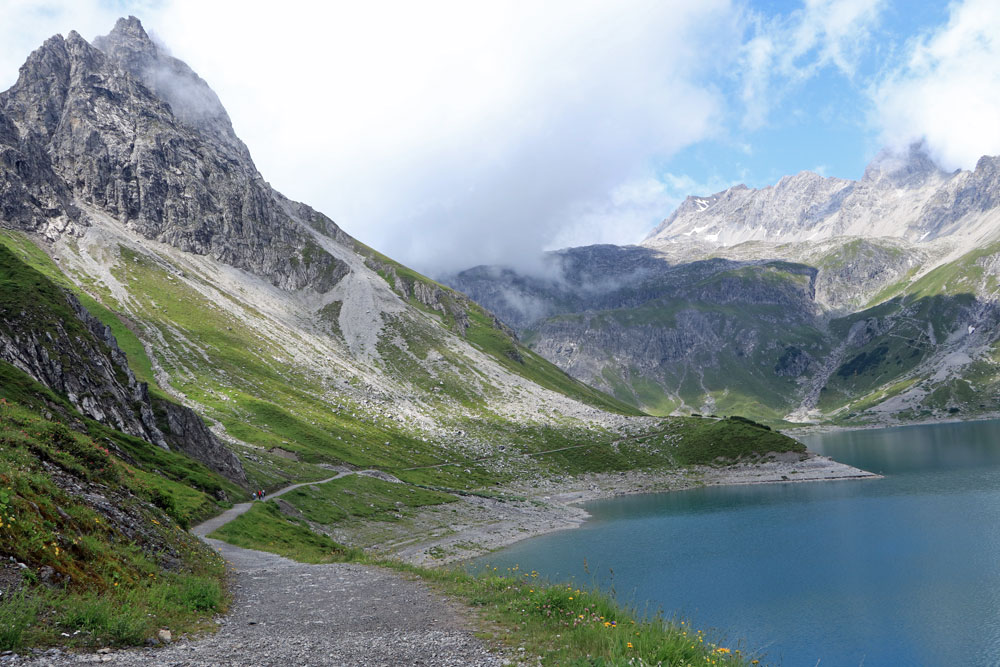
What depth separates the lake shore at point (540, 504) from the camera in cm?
6981

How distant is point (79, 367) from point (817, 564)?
81669 mm

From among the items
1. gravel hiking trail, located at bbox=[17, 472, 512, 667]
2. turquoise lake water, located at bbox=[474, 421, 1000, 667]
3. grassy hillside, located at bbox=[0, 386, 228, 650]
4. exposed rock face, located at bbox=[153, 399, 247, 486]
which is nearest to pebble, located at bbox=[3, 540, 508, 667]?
gravel hiking trail, located at bbox=[17, 472, 512, 667]

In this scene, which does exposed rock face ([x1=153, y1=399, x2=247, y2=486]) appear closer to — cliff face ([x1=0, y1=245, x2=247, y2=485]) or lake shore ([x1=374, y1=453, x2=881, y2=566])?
cliff face ([x1=0, y1=245, x2=247, y2=485])

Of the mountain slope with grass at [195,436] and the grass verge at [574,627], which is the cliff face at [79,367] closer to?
the mountain slope with grass at [195,436]

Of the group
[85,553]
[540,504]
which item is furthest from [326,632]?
[540,504]

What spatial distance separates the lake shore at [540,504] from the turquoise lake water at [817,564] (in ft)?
15.8

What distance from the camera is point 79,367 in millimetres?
53406

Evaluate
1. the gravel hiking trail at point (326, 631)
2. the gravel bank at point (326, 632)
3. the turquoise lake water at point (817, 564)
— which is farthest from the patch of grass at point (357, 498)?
the gravel bank at point (326, 632)

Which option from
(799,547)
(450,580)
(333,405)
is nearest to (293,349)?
(333,405)

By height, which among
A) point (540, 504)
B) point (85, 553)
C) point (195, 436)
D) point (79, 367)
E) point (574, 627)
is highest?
point (79, 367)

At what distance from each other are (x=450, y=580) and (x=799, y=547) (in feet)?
221

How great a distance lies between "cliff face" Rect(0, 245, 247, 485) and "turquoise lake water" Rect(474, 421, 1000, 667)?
39250mm

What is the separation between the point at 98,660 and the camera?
1075cm

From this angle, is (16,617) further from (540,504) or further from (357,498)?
(540,504)
